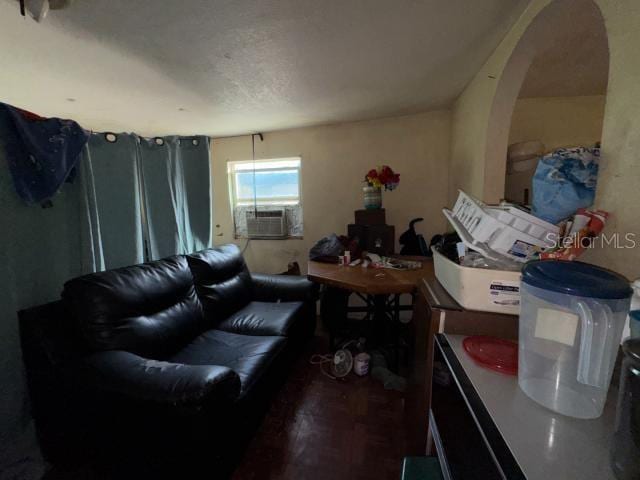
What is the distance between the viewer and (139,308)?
4.46 feet

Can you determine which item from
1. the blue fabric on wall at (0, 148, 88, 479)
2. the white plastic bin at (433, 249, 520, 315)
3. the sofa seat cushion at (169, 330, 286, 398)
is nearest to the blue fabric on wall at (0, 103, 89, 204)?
the blue fabric on wall at (0, 148, 88, 479)

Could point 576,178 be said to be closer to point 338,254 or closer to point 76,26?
point 338,254

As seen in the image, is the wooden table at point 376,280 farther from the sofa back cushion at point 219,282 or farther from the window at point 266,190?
the window at point 266,190

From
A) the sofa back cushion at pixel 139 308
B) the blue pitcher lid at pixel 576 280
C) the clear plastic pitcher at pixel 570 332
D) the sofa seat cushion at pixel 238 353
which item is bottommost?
the sofa seat cushion at pixel 238 353

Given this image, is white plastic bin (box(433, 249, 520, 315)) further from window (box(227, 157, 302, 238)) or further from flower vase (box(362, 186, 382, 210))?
window (box(227, 157, 302, 238))

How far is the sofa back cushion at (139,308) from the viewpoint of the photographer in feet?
3.86

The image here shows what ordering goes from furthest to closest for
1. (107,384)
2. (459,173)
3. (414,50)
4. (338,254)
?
(338,254), (459,173), (414,50), (107,384)

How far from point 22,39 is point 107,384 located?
1.66m

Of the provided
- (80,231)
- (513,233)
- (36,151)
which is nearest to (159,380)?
(80,231)

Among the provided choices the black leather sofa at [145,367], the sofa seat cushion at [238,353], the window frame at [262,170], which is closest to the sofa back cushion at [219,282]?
the black leather sofa at [145,367]

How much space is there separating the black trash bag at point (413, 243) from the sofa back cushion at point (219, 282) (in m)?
1.54

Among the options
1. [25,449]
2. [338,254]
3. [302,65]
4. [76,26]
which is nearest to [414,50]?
[302,65]

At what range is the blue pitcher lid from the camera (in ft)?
1.55

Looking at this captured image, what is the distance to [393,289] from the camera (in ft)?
4.94
